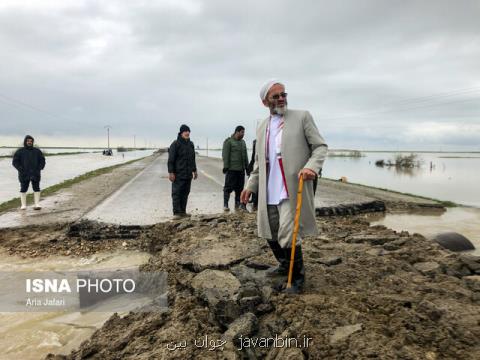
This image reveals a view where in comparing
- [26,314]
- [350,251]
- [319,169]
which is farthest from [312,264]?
[26,314]

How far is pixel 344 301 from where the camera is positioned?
3139mm

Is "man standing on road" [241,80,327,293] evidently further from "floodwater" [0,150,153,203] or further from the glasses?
"floodwater" [0,150,153,203]

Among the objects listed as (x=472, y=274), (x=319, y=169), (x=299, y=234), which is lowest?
(x=472, y=274)

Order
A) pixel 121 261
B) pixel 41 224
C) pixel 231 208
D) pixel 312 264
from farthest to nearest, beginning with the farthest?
pixel 231 208
pixel 41 224
pixel 121 261
pixel 312 264

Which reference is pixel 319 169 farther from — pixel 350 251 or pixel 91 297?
pixel 91 297

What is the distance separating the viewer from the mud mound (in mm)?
2568

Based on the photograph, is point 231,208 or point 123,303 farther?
point 231,208

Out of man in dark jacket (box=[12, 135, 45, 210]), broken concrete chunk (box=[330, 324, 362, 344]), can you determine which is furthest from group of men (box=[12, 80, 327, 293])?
man in dark jacket (box=[12, 135, 45, 210])

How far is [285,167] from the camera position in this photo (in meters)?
3.51

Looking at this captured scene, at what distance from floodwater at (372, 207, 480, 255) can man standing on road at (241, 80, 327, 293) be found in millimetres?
5651

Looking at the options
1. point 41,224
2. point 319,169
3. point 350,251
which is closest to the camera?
point 319,169

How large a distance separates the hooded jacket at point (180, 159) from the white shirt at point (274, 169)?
16.4ft

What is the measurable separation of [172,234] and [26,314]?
3.04 m

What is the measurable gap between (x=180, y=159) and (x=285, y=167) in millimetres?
5290
